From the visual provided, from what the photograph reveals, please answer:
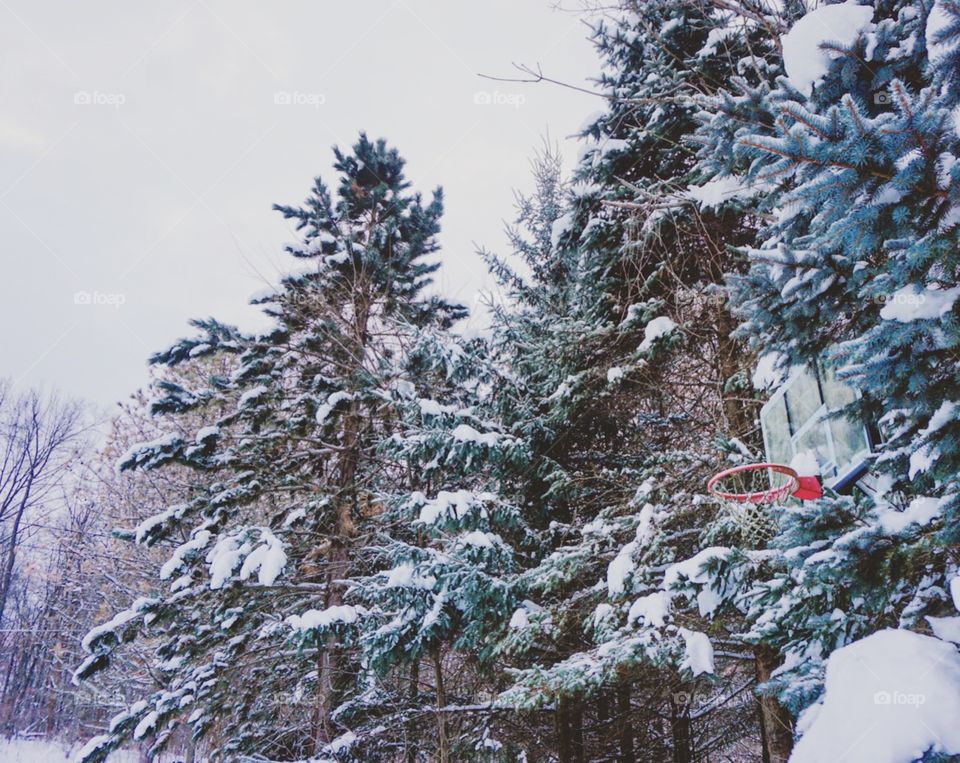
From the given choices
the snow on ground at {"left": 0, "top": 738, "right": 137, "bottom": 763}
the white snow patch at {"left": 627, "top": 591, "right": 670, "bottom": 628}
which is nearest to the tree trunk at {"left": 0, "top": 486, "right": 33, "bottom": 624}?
the snow on ground at {"left": 0, "top": 738, "right": 137, "bottom": 763}

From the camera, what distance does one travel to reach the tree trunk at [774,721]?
18.9ft

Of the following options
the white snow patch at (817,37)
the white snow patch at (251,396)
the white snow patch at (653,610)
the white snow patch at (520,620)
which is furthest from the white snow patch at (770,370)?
the white snow patch at (251,396)

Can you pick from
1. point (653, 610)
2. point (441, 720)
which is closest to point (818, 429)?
point (653, 610)

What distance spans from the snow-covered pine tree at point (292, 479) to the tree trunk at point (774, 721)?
4.64m

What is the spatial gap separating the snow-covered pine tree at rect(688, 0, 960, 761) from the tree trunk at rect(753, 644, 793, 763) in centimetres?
230

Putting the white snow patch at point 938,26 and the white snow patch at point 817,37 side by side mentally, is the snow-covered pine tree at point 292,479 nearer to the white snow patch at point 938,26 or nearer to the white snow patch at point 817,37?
the white snow patch at point 817,37

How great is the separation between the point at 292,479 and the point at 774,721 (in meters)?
6.81

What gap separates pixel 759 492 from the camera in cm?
497

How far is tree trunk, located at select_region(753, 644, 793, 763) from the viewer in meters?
5.75

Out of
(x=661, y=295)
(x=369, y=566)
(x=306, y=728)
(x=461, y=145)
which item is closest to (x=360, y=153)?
(x=461, y=145)

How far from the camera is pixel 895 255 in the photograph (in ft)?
8.82

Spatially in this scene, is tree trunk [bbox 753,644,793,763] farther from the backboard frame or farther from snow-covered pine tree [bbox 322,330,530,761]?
snow-covered pine tree [bbox 322,330,530,761]

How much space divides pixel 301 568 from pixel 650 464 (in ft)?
18.3

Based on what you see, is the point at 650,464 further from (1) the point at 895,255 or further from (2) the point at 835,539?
(1) the point at 895,255
